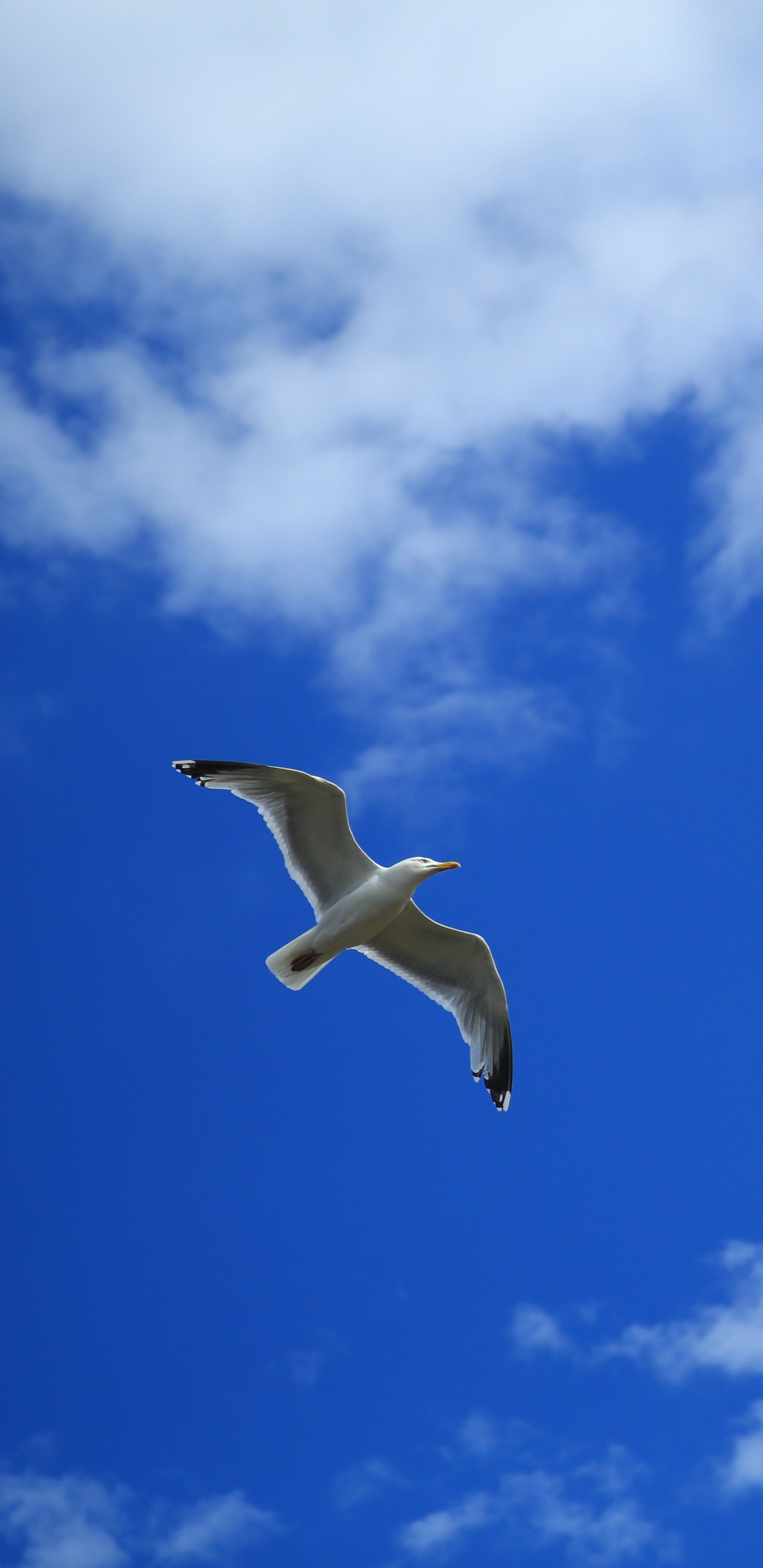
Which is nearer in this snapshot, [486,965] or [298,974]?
[298,974]

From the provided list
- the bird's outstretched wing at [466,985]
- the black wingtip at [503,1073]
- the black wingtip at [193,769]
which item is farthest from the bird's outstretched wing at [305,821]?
the black wingtip at [503,1073]

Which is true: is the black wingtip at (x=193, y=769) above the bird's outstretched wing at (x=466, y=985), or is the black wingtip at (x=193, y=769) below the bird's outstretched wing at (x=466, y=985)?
above

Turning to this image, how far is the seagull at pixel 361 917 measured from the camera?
994 centimetres

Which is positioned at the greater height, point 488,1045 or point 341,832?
point 341,832

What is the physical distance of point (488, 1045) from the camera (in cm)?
1088

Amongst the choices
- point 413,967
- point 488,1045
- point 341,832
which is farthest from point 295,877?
point 488,1045

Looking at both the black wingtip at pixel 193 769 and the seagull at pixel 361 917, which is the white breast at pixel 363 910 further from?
the black wingtip at pixel 193 769

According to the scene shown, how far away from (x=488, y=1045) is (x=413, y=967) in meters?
0.85

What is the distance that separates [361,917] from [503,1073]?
1.95 m

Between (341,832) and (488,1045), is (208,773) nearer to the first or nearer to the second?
(341,832)

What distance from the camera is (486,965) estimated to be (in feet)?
35.2

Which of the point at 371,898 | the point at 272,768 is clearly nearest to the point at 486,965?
the point at 371,898

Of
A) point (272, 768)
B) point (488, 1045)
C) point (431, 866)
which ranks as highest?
point (272, 768)

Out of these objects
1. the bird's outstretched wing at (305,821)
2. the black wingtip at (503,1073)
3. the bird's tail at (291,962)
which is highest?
the bird's outstretched wing at (305,821)
